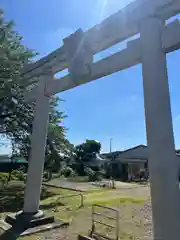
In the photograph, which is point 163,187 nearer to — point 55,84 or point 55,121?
point 55,84

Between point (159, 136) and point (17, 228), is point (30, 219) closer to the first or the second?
point (17, 228)

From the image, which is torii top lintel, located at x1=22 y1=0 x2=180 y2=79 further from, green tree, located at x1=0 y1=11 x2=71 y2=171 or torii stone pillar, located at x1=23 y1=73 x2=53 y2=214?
green tree, located at x1=0 y1=11 x2=71 y2=171

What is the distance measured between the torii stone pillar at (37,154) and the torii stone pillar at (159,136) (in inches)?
116

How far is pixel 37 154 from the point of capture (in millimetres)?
5113

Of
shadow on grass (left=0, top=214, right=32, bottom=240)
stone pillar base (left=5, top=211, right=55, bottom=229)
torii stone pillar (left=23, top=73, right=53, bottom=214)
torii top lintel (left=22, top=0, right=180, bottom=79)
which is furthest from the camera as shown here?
torii stone pillar (left=23, top=73, right=53, bottom=214)

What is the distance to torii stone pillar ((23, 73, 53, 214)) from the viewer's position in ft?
16.4

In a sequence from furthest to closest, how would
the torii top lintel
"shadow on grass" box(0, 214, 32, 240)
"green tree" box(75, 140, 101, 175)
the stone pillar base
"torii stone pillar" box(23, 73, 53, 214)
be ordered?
"green tree" box(75, 140, 101, 175), "torii stone pillar" box(23, 73, 53, 214), the stone pillar base, "shadow on grass" box(0, 214, 32, 240), the torii top lintel

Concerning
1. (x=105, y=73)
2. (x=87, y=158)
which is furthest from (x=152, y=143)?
(x=87, y=158)

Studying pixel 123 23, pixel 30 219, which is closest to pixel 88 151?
pixel 30 219

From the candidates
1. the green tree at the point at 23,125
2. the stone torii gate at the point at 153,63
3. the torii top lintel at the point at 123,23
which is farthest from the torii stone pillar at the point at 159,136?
the green tree at the point at 23,125

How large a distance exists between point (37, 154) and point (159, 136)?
10.7 ft

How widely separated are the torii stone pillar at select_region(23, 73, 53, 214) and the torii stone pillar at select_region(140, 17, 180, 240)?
2.95 metres

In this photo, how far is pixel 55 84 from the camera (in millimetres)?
5035

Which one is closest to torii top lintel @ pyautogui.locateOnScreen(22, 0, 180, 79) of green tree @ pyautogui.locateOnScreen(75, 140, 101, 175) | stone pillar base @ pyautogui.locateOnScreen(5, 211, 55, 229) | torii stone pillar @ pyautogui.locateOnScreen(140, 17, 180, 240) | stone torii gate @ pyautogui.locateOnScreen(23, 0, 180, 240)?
stone torii gate @ pyautogui.locateOnScreen(23, 0, 180, 240)
